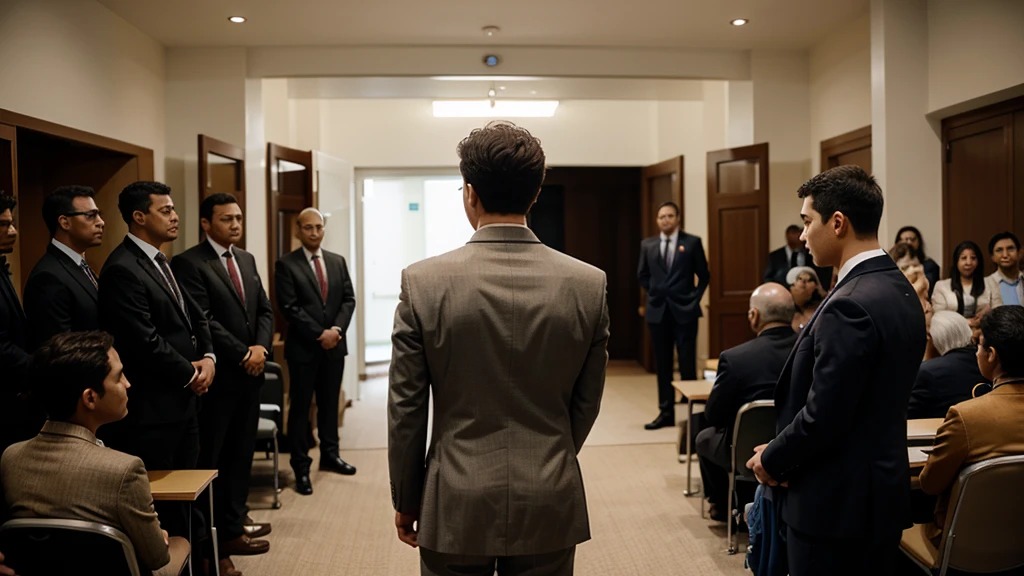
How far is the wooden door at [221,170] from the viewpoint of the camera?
536 cm

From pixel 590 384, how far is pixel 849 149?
197 inches

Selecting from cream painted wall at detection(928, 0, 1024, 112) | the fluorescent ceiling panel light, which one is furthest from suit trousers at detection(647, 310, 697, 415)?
the fluorescent ceiling panel light

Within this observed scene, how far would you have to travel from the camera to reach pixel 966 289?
4.75m

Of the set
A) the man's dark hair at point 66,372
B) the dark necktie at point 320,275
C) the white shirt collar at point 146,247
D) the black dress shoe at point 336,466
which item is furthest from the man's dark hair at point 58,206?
the black dress shoe at point 336,466

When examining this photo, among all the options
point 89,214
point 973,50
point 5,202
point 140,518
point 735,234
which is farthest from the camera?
point 735,234

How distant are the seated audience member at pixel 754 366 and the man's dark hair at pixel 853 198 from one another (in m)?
1.63

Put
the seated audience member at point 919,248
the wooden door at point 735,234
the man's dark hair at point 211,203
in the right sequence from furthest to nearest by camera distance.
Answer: the wooden door at point 735,234
the seated audience member at point 919,248
the man's dark hair at point 211,203

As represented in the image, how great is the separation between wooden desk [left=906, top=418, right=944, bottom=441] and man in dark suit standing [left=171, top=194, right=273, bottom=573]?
2747mm

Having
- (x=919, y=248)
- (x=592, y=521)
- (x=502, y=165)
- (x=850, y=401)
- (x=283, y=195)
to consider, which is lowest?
(x=592, y=521)

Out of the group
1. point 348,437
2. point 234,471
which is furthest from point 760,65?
point 234,471

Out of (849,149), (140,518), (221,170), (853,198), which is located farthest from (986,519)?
(221,170)

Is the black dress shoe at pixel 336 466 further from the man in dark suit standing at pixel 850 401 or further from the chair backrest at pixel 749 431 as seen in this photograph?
the man in dark suit standing at pixel 850 401

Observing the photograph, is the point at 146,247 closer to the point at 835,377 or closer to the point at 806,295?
the point at 835,377

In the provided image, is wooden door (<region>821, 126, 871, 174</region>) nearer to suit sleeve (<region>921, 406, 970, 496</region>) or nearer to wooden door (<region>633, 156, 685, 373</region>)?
wooden door (<region>633, 156, 685, 373</region>)
